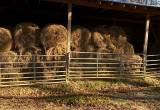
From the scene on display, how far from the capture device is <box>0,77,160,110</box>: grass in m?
12.9

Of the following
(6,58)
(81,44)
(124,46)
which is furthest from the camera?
(124,46)

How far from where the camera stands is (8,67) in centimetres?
1519

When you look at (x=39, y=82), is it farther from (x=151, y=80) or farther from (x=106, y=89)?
(x=151, y=80)

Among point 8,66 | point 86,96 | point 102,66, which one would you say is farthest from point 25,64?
point 102,66

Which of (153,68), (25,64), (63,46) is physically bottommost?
(153,68)

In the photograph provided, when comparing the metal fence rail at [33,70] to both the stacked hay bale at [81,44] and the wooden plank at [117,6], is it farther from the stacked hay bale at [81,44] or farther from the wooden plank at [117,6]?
the wooden plank at [117,6]

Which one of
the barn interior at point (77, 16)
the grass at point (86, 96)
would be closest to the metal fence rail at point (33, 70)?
the grass at point (86, 96)

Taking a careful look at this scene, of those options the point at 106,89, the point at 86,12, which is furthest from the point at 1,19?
the point at 106,89

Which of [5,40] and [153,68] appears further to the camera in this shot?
[153,68]

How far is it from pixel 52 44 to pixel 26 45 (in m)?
0.96

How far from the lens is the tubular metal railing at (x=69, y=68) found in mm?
15328

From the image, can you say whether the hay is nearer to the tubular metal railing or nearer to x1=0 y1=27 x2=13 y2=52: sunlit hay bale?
the tubular metal railing

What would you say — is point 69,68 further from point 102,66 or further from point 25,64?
point 25,64

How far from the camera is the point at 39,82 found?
15.6 m
